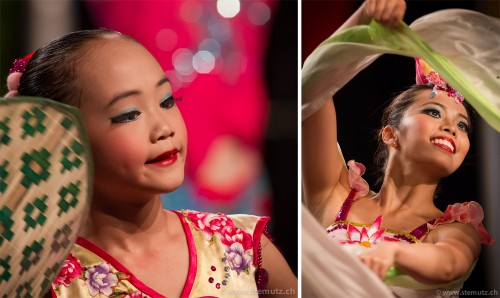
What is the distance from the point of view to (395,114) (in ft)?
6.74

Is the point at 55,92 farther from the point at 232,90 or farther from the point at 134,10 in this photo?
the point at 232,90

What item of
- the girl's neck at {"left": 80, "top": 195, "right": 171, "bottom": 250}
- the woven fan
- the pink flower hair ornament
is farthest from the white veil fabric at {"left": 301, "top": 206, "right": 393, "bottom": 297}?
the pink flower hair ornament

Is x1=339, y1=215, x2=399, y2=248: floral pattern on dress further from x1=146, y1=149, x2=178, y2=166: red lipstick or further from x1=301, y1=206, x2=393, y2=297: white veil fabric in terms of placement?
x1=146, y1=149, x2=178, y2=166: red lipstick

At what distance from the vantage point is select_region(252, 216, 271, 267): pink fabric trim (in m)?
1.98

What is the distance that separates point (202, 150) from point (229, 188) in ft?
0.45

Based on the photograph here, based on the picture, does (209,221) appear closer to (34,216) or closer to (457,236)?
(34,216)

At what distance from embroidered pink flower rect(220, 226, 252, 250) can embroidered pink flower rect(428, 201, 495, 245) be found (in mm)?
551

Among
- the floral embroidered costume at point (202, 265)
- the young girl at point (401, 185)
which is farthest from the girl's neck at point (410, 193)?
the floral embroidered costume at point (202, 265)

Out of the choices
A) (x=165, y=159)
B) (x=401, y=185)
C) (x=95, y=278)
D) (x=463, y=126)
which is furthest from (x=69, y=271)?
(x=463, y=126)

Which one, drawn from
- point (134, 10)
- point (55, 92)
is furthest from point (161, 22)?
point (55, 92)

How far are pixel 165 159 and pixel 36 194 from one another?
15.0 inches

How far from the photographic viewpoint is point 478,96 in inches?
79.8

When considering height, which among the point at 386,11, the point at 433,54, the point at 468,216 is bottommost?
the point at 468,216

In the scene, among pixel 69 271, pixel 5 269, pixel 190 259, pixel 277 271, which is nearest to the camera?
pixel 5 269
